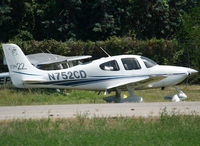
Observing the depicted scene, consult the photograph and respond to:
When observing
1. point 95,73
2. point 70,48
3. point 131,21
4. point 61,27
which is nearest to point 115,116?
point 95,73

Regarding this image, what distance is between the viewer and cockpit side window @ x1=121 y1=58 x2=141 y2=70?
1582 cm

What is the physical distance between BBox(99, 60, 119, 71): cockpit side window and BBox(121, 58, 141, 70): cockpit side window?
0.33m

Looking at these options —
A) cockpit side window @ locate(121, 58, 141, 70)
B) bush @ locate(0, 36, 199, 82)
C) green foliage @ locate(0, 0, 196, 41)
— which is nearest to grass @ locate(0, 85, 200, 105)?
cockpit side window @ locate(121, 58, 141, 70)

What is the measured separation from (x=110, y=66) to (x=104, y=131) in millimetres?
7330

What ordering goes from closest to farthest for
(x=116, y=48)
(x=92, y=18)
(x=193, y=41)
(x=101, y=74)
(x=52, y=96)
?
(x=101, y=74) → (x=52, y=96) → (x=116, y=48) → (x=193, y=41) → (x=92, y=18)

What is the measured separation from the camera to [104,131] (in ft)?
28.4

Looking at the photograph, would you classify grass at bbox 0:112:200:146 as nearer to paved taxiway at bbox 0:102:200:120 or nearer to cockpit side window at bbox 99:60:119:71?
paved taxiway at bbox 0:102:200:120

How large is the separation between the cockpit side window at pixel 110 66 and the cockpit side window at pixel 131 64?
33cm

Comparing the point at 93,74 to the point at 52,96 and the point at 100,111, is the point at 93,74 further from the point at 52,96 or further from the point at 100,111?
the point at 100,111

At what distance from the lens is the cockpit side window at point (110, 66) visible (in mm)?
15797

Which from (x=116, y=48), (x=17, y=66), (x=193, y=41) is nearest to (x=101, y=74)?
(x=17, y=66)

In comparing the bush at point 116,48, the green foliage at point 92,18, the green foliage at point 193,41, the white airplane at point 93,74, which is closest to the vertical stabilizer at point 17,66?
the white airplane at point 93,74

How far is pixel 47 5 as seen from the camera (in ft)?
112

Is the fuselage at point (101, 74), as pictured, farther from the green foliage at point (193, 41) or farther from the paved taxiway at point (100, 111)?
the green foliage at point (193, 41)
